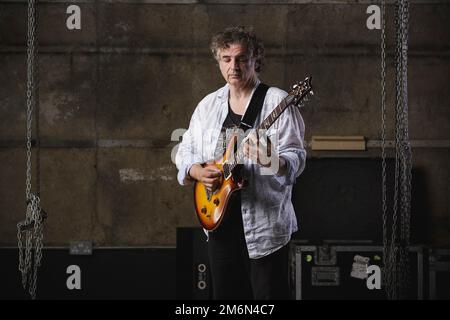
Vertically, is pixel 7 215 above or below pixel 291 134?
below

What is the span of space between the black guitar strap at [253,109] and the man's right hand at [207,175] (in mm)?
267

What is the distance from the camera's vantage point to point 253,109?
2.57 meters

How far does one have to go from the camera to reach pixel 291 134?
2475 mm

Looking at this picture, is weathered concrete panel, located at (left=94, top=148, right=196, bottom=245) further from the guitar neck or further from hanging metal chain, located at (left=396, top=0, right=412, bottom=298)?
the guitar neck

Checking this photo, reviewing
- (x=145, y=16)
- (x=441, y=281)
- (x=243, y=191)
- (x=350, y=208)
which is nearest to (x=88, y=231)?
(x=145, y=16)

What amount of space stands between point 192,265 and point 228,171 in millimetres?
1589

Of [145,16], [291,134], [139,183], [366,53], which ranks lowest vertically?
[139,183]

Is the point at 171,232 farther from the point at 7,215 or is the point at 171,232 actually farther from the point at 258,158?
the point at 258,158

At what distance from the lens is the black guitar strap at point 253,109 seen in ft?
8.38

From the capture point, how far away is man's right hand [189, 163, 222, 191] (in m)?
2.70

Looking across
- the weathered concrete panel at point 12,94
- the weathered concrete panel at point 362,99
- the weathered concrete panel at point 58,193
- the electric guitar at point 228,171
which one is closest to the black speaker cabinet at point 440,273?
the weathered concrete panel at point 362,99

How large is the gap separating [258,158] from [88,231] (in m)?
2.42

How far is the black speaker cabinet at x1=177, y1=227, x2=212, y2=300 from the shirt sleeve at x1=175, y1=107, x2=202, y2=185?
127cm

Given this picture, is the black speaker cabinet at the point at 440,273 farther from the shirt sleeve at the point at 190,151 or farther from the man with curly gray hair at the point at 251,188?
A: the shirt sleeve at the point at 190,151
